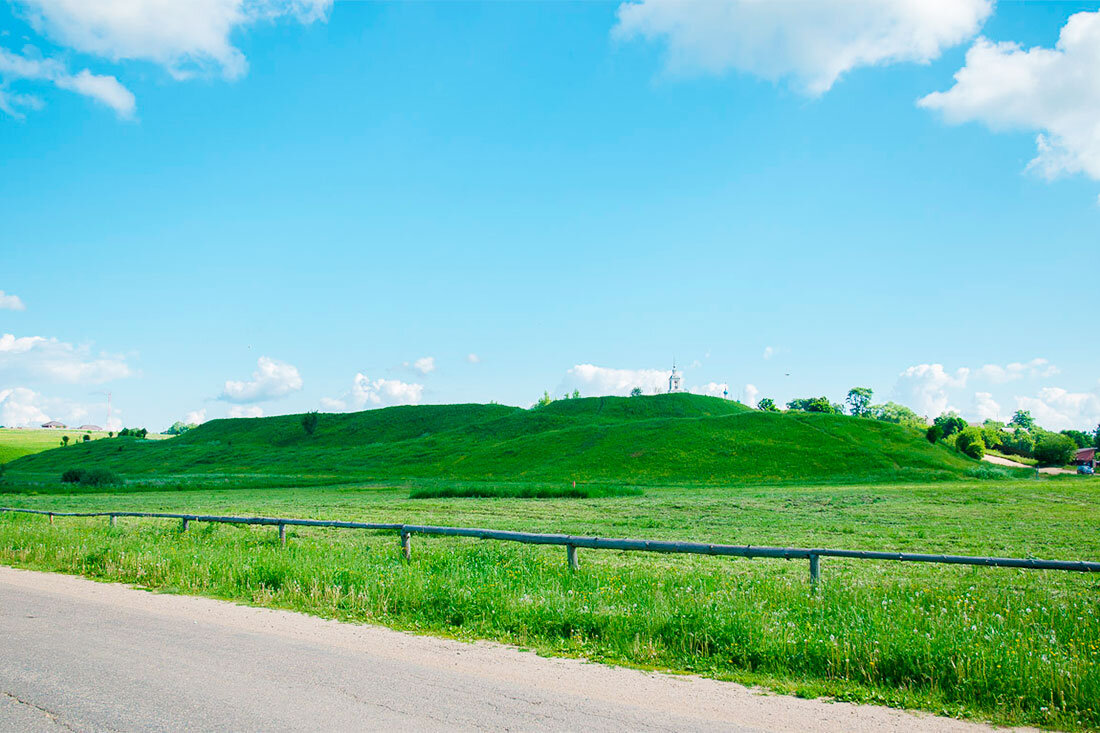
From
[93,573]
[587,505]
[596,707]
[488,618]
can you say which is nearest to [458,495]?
[587,505]

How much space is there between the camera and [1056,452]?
116 m

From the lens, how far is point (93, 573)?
15727mm

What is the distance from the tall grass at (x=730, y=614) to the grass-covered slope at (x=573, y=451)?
62357 millimetres

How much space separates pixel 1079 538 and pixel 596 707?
976 inches

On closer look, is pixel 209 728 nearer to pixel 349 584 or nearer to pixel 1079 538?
pixel 349 584

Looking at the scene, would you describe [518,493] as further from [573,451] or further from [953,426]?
[953,426]

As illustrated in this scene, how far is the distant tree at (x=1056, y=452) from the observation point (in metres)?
116

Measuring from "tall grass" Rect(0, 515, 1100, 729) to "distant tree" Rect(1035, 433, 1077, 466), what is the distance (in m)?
123

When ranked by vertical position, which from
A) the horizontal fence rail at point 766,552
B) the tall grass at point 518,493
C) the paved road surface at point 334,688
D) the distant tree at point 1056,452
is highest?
the distant tree at point 1056,452

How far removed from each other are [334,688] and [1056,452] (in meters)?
139

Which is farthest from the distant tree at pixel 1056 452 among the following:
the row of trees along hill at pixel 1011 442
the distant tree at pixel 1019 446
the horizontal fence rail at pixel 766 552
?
the horizontal fence rail at pixel 766 552

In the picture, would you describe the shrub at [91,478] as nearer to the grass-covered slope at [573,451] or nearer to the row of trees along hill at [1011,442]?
the grass-covered slope at [573,451]

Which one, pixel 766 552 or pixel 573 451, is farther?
pixel 573 451

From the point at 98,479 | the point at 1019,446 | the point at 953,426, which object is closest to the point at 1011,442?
the point at 1019,446
